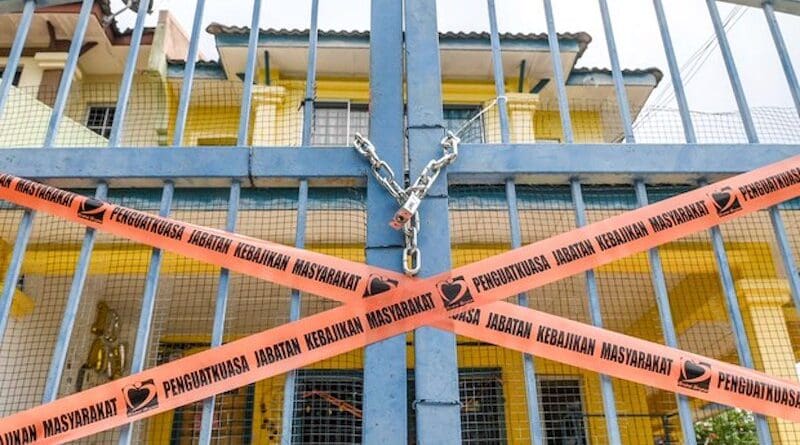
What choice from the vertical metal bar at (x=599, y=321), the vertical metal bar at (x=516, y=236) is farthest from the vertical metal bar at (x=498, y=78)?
the vertical metal bar at (x=599, y=321)

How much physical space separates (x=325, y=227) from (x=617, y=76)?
14.3 ft

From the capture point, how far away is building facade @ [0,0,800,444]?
2.32 metres

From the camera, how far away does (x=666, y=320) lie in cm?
215

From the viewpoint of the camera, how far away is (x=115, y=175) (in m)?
2.31

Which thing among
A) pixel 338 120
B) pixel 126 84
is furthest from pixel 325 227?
pixel 338 120

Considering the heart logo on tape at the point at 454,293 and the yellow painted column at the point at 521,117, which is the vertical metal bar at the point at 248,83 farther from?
the yellow painted column at the point at 521,117

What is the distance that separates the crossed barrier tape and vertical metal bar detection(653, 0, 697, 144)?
505 mm

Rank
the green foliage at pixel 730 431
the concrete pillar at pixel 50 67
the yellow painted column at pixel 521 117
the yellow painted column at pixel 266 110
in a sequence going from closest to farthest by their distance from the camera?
the yellow painted column at pixel 521 117, the yellow painted column at pixel 266 110, the concrete pillar at pixel 50 67, the green foliage at pixel 730 431

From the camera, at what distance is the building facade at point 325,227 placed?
2.32 meters

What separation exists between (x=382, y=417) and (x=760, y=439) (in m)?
1.23

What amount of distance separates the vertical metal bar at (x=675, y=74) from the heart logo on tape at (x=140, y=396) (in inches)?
84.0

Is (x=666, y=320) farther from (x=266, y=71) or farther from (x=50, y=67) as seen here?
(x=50, y=67)

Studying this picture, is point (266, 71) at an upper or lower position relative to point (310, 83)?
upper

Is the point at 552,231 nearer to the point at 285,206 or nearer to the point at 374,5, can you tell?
the point at 285,206
